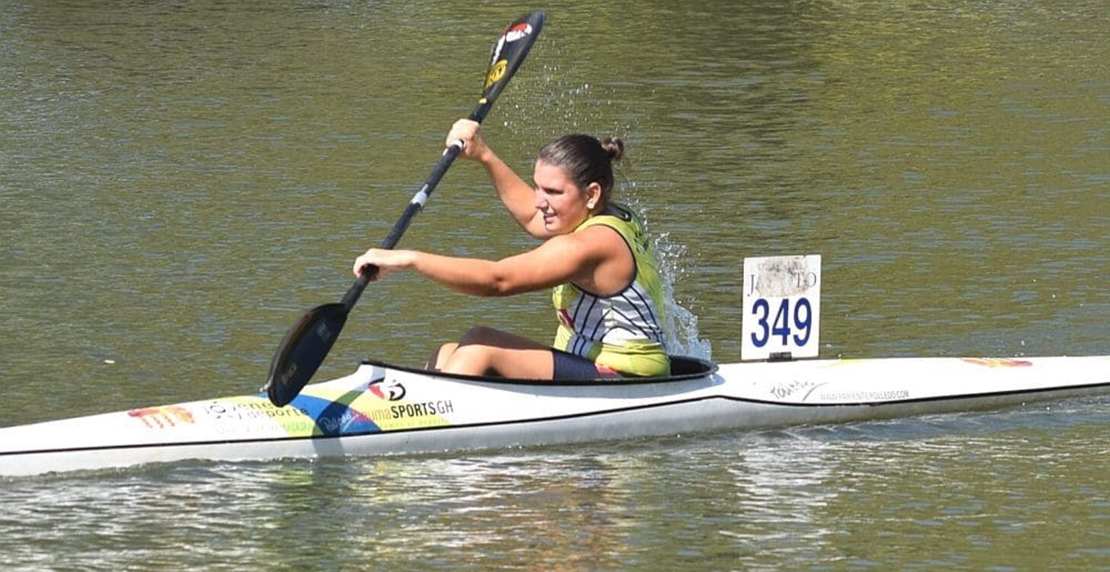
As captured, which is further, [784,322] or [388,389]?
[784,322]

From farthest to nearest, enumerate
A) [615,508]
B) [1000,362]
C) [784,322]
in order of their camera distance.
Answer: [1000,362] < [784,322] < [615,508]

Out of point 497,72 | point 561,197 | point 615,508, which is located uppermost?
point 497,72

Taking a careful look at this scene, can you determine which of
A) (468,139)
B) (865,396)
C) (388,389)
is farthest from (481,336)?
(865,396)

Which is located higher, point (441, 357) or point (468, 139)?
point (468, 139)

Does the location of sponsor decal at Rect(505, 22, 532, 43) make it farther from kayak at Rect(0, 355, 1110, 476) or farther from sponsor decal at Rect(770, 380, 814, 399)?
sponsor decal at Rect(770, 380, 814, 399)

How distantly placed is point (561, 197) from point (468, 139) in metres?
0.76

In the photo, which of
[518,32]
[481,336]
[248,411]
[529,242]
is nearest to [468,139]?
[481,336]

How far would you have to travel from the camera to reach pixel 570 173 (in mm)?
8430

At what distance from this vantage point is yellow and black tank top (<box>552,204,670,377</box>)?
8.61m

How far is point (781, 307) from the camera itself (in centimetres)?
907

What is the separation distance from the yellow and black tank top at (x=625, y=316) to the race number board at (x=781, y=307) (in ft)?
1.47

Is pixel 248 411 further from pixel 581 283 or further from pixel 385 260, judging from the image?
pixel 581 283

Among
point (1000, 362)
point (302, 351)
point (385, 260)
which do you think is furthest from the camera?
point (1000, 362)

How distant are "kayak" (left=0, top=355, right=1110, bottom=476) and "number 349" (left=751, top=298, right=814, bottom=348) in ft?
0.38
